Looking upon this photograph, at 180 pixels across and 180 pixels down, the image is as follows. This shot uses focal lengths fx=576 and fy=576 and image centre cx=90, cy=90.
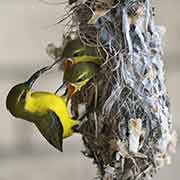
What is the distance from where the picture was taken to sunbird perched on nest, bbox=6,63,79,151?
25.2 inches

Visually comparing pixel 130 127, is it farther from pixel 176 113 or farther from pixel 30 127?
pixel 176 113

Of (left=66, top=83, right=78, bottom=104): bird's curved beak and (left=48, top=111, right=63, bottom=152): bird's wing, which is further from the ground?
(left=66, top=83, right=78, bottom=104): bird's curved beak

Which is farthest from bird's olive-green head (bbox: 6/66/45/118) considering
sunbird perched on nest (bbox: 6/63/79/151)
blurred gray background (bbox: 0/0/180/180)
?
blurred gray background (bbox: 0/0/180/180)

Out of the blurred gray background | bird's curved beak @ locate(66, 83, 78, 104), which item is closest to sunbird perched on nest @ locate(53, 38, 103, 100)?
bird's curved beak @ locate(66, 83, 78, 104)

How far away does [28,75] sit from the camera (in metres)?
1.31

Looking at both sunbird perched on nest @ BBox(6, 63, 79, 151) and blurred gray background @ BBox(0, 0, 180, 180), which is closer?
sunbird perched on nest @ BBox(6, 63, 79, 151)

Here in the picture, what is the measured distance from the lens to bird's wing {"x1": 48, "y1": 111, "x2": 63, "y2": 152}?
635 millimetres

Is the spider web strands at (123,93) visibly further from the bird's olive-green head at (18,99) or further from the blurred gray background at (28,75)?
the blurred gray background at (28,75)

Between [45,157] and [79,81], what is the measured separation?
745 millimetres

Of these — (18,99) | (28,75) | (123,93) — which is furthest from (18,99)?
(28,75)

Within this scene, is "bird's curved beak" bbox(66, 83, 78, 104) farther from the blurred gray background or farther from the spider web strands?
the blurred gray background

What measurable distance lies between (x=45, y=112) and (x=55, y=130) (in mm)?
25

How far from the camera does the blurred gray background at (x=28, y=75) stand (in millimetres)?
1314

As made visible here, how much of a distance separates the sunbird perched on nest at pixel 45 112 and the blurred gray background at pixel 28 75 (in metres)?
0.63
